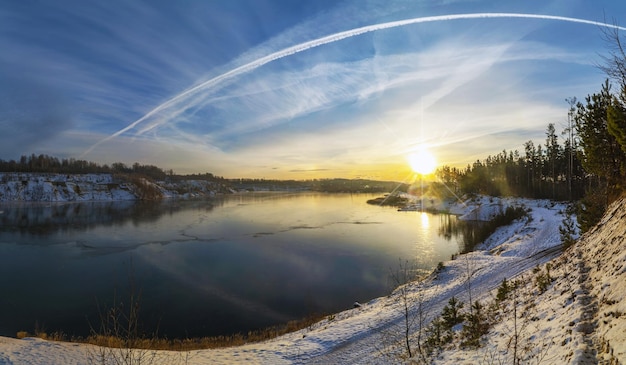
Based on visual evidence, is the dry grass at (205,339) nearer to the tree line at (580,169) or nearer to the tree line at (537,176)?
the tree line at (580,169)

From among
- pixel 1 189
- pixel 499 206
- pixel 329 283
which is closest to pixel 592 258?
pixel 329 283

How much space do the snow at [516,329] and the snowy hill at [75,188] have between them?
12924 centimetres

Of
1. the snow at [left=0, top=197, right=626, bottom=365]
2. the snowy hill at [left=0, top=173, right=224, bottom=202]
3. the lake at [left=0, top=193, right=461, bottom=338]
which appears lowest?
the lake at [left=0, top=193, right=461, bottom=338]

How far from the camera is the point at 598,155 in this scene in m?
12.4

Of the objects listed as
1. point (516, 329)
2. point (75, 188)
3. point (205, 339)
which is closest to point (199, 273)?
point (205, 339)

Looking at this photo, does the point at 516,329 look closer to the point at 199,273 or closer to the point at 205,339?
the point at 205,339

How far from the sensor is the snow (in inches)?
198

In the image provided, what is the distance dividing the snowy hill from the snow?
424ft

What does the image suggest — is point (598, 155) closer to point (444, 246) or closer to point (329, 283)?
point (329, 283)

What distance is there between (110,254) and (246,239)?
13849 millimetres

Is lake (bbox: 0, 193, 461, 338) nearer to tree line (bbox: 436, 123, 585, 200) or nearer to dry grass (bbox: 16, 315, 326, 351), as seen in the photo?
dry grass (bbox: 16, 315, 326, 351)

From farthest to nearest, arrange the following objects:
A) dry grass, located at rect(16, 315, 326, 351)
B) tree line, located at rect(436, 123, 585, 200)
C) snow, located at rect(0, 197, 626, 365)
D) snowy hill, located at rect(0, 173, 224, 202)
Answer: snowy hill, located at rect(0, 173, 224, 202), tree line, located at rect(436, 123, 585, 200), dry grass, located at rect(16, 315, 326, 351), snow, located at rect(0, 197, 626, 365)

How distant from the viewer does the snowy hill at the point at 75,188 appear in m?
105

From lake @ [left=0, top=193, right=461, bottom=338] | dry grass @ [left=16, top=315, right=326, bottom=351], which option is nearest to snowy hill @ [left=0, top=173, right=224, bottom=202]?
lake @ [left=0, top=193, right=461, bottom=338]
